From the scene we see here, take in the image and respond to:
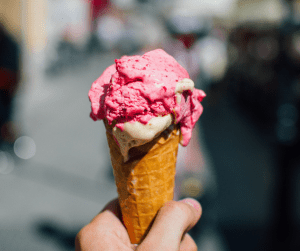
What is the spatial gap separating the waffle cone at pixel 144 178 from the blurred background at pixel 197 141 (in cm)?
188

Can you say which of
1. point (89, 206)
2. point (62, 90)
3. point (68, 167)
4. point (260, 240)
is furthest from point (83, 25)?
point (260, 240)

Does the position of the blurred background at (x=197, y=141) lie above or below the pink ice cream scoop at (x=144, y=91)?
below

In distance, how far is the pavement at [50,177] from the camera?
122 inches

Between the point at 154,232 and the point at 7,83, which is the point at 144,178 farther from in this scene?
the point at 7,83

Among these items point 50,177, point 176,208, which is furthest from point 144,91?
point 50,177

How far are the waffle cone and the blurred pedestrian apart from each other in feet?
14.3

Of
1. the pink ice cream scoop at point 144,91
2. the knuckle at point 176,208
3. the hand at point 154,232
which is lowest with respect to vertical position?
the hand at point 154,232

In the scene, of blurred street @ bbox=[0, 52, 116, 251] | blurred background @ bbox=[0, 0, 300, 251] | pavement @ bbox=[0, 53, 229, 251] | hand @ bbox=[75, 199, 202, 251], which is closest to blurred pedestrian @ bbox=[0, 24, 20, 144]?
blurred background @ bbox=[0, 0, 300, 251]

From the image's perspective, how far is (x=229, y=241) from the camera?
2984mm

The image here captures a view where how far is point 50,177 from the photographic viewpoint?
4.23m

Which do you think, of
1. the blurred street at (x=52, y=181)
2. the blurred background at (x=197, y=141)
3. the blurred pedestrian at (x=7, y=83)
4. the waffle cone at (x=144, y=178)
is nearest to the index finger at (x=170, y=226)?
the waffle cone at (x=144, y=178)

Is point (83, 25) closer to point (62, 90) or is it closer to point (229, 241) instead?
point (62, 90)

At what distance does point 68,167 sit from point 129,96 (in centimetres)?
379

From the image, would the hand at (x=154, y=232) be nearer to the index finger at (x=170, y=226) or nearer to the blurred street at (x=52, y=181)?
the index finger at (x=170, y=226)
